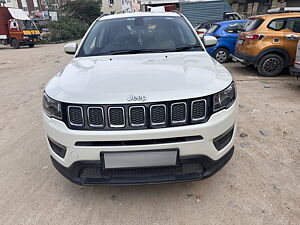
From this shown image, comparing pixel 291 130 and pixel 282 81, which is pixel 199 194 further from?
pixel 282 81

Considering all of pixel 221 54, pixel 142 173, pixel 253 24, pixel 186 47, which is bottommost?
pixel 221 54

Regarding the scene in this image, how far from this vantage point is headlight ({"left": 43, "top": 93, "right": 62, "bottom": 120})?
191 centimetres

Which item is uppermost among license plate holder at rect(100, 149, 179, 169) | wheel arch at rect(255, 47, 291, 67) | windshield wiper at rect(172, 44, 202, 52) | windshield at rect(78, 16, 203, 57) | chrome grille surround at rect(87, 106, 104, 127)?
windshield at rect(78, 16, 203, 57)

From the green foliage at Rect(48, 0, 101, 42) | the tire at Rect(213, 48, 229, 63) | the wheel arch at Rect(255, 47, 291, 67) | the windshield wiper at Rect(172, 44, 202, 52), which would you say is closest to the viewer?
the windshield wiper at Rect(172, 44, 202, 52)

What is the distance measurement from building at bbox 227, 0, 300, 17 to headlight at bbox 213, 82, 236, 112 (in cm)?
2066

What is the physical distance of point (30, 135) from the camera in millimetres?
3576

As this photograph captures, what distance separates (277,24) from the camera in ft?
20.4

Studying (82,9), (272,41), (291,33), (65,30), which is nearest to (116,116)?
(272,41)

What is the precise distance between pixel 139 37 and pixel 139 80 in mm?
1277

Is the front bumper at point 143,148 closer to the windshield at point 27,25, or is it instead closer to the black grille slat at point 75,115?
the black grille slat at point 75,115

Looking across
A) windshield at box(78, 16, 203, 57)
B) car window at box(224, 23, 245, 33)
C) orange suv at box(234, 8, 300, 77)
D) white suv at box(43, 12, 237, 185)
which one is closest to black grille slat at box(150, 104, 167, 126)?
white suv at box(43, 12, 237, 185)

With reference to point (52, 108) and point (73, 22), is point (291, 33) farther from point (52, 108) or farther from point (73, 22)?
point (73, 22)

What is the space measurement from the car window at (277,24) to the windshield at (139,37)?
410cm

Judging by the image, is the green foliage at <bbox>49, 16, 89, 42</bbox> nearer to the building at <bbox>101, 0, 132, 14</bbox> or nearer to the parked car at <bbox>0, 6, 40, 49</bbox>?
the parked car at <bbox>0, 6, 40, 49</bbox>
